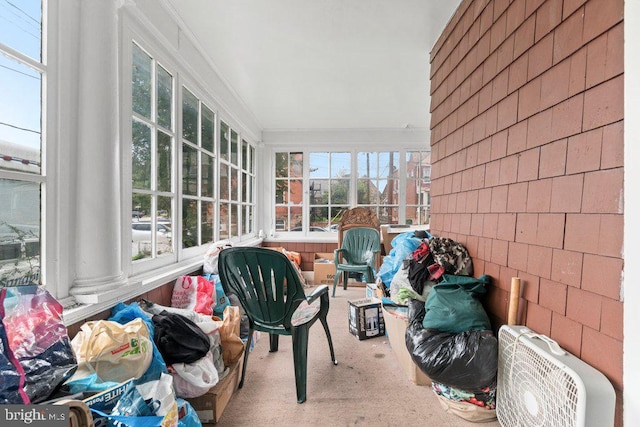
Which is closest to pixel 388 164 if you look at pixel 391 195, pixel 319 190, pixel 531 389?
pixel 391 195

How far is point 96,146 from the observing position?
1.41 m

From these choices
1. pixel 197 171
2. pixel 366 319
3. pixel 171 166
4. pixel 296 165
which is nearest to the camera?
pixel 171 166

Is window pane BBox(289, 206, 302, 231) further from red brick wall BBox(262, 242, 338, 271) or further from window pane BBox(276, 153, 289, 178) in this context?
window pane BBox(276, 153, 289, 178)

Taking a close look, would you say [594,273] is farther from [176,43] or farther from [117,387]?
[176,43]

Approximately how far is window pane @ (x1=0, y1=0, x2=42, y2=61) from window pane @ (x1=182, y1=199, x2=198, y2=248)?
1.32 meters

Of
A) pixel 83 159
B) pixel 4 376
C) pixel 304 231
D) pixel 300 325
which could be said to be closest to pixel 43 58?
pixel 83 159

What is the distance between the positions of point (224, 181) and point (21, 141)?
2.17m

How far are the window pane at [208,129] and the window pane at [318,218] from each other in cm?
237

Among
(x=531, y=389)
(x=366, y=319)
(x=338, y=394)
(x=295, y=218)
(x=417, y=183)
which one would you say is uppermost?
(x=417, y=183)

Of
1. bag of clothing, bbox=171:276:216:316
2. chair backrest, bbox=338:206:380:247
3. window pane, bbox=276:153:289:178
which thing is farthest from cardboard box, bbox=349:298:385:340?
window pane, bbox=276:153:289:178

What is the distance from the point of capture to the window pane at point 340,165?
504 centimetres

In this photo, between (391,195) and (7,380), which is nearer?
(7,380)

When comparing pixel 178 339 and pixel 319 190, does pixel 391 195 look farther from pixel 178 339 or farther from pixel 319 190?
pixel 178 339

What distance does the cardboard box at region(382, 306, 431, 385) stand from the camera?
181cm
